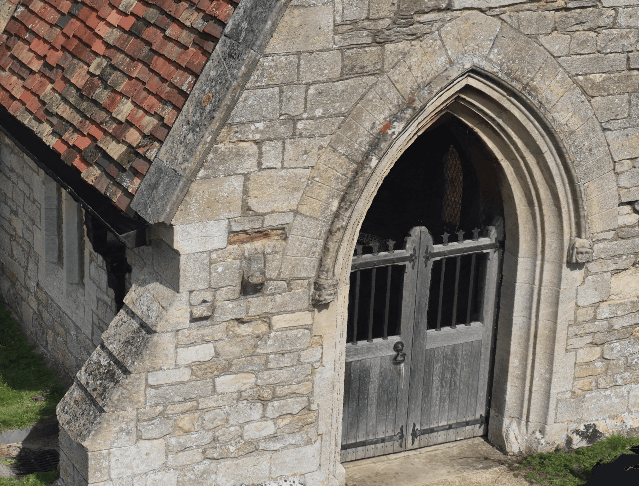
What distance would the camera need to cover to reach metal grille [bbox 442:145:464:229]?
29.7 ft

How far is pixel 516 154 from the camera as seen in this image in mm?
7891

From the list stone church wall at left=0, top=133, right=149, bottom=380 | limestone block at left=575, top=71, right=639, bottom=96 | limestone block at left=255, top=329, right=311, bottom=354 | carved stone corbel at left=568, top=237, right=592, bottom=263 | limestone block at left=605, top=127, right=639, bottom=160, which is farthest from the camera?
stone church wall at left=0, top=133, right=149, bottom=380

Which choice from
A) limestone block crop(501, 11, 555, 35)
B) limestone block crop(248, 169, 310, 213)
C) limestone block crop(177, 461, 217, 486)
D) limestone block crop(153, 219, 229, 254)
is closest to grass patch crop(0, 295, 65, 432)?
limestone block crop(177, 461, 217, 486)

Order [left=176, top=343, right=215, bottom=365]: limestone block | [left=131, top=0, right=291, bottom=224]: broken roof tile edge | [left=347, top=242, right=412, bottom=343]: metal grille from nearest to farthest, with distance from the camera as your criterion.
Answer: [left=131, top=0, right=291, bottom=224]: broken roof tile edge < [left=176, top=343, right=215, bottom=365]: limestone block < [left=347, top=242, right=412, bottom=343]: metal grille

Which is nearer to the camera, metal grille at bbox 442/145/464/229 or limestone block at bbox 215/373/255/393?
limestone block at bbox 215/373/255/393

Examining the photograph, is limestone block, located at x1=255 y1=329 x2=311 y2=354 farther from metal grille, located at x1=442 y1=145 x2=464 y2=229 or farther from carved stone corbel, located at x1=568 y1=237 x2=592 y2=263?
metal grille, located at x1=442 y1=145 x2=464 y2=229

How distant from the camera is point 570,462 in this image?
8.54 meters

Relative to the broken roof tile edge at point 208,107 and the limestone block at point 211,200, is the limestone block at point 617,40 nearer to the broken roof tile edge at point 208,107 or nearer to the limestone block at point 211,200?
the broken roof tile edge at point 208,107

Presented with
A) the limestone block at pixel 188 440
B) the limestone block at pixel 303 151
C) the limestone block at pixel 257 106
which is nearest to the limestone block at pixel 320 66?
the limestone block at pixel 257 106

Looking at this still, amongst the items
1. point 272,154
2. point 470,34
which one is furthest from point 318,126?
point 470,34

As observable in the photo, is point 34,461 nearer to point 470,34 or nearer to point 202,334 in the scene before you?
point 202,334

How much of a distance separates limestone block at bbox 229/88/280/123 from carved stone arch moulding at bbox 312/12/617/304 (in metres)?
0.50

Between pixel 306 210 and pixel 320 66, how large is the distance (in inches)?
37.6

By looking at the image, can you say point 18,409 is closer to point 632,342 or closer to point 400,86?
point 400,86
